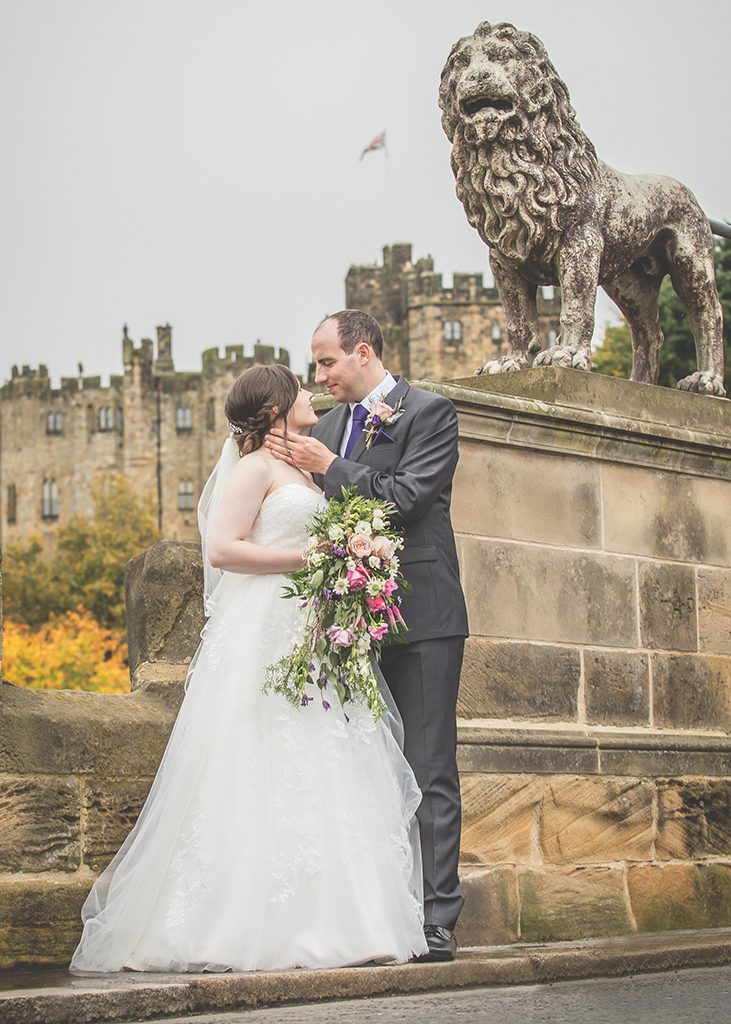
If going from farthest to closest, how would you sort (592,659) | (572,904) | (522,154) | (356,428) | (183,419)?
1. (183,419)
2. (522,154)
3. (592,659)
4. (572,904)
5. (356,428)

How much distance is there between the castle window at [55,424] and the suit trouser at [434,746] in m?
89.5

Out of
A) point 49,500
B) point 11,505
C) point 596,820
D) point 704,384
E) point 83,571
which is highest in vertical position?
point 49,500

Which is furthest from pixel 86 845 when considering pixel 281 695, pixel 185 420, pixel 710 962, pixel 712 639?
pixel 185 420

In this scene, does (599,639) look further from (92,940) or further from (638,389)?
(92,940)

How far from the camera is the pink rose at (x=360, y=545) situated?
5.34m

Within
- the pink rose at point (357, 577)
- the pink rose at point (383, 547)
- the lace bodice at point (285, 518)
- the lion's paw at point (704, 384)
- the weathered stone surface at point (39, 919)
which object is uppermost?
the lion's paw at point (704, 384)

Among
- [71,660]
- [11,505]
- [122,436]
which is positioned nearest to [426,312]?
[122,436]

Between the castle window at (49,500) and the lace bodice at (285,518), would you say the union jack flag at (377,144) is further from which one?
the lace bodice at (285,518)

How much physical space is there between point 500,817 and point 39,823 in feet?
5.62

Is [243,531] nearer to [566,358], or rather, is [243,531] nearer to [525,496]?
[525,496]

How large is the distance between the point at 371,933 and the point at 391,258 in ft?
255

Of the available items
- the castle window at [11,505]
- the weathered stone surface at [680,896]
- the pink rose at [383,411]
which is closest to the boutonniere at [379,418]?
the pink rose at [383,411]

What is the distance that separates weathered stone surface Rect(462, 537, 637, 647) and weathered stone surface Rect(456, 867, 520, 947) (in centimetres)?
86

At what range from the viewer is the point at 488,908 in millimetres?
6383
